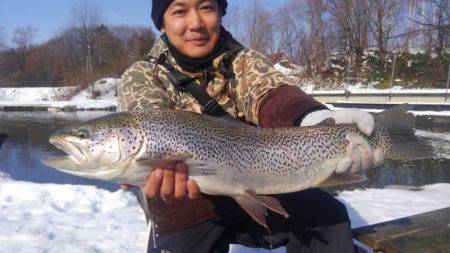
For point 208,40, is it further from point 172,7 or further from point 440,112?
point 440,112

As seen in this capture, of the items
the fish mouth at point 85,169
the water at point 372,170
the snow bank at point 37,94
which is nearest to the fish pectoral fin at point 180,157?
the fish mouth at point 85,169

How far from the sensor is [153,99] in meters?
2.88

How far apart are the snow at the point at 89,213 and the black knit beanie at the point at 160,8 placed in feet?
8.25

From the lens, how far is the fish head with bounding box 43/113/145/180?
234cm

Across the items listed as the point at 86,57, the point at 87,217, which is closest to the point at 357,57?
the point at 87,217

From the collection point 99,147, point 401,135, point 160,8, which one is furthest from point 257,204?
point 160,8

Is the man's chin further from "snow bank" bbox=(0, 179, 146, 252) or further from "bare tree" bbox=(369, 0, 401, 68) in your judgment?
"bare tree" bbox=(369, 0, 401, 68)

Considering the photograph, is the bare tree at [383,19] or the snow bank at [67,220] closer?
the snow bank at [67,220]

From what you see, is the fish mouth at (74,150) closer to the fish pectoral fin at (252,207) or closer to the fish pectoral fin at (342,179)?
the fish pectoral fin at (252,207)

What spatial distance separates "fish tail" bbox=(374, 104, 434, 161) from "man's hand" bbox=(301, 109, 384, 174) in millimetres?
172

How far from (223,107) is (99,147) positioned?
1.15 meters

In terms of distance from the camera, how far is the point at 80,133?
241 centimetres

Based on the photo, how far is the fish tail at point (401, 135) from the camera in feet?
9.07

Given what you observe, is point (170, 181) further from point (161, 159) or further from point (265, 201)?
point (265, 201)
